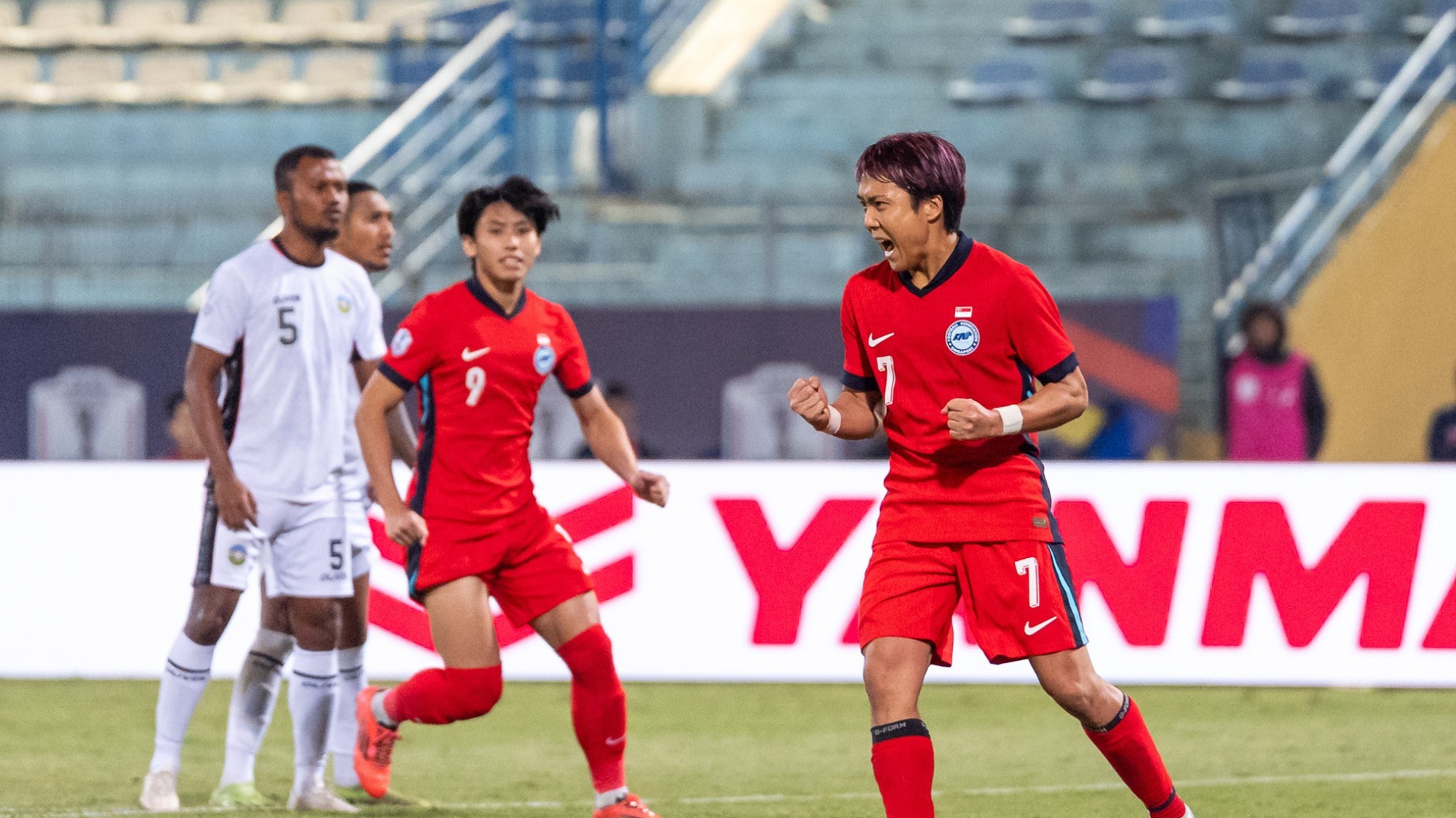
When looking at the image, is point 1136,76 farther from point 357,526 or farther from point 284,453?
point 284,453

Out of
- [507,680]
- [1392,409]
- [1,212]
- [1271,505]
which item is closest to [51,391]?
[1,212]

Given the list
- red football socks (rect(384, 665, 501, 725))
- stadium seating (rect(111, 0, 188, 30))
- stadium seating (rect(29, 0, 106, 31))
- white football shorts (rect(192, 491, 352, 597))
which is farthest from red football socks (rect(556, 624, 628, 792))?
stadium seating (rect(29, 0, 106, 31))

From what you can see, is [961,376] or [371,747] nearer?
[961,376]

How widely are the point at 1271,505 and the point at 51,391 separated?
740cm

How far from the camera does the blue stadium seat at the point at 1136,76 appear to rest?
16.8m

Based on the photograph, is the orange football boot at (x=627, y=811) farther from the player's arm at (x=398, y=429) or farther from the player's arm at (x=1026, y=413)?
the player's arm at (x=1026, y=413)

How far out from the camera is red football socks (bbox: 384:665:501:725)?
5.53 m

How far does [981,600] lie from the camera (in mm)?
4566

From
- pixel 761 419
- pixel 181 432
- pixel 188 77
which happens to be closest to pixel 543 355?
pixel 181 432

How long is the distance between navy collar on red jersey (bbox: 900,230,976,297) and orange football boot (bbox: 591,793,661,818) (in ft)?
6.07

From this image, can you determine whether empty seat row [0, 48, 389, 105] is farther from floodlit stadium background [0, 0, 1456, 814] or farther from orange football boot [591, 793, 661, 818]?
orange football boot [591, 793, 661, 818]

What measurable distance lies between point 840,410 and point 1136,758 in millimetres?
1097

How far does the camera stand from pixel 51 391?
39.3 ft

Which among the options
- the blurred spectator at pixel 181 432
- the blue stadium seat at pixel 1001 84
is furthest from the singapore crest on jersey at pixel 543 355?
the blue stadium seat at pixel 1001 84
